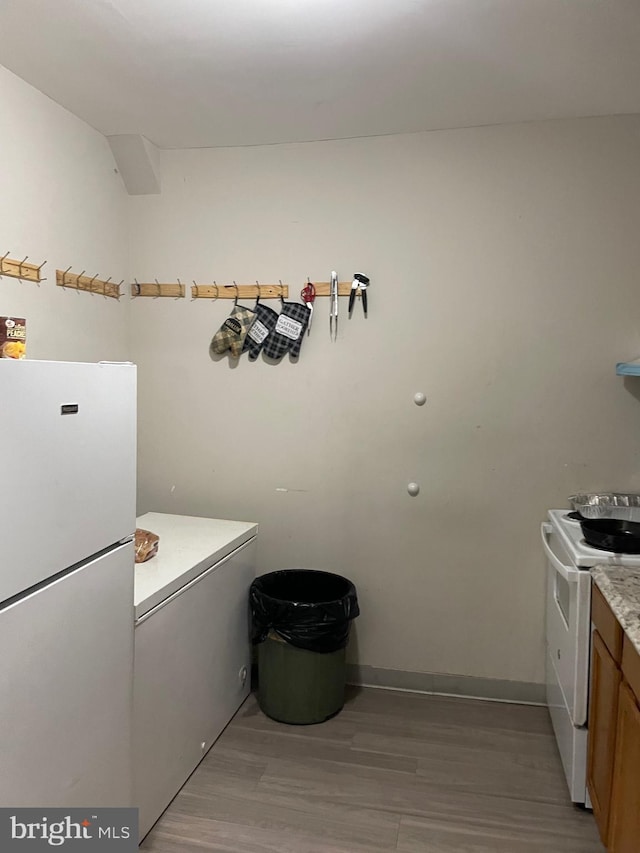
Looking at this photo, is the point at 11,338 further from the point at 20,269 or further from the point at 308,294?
the point at 308,294

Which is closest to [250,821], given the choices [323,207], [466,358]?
[466,358]

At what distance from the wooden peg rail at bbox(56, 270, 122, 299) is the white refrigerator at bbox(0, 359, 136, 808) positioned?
109 cm

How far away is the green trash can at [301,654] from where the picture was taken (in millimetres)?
2543

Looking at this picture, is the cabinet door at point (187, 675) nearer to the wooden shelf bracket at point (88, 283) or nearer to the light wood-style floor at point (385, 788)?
the light wood-style floor at point (385, 788)

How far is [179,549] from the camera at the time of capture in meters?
2.46

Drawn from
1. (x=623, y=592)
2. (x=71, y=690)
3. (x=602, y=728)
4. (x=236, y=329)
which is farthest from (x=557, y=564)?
(x=236, y=329)

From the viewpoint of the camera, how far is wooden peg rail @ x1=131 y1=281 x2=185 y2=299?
9.96ft

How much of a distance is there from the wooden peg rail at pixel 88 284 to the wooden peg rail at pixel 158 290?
95mm

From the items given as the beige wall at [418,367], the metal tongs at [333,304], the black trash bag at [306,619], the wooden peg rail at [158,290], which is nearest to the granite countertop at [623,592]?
the beige wall at [418,367]

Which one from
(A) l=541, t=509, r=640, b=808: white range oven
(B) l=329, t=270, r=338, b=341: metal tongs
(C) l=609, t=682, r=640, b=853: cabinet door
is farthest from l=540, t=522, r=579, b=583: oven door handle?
(B) l=329, t=270, r=338, b=341: metal tongs

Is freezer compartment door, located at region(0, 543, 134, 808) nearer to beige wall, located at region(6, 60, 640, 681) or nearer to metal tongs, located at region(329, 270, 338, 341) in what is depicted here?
beige wall, located at region(6, 60, 640, 681)

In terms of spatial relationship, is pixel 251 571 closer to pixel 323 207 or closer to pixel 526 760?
pixel 526 760

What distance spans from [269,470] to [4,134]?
5.56ft

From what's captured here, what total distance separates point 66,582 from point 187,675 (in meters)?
0.90
